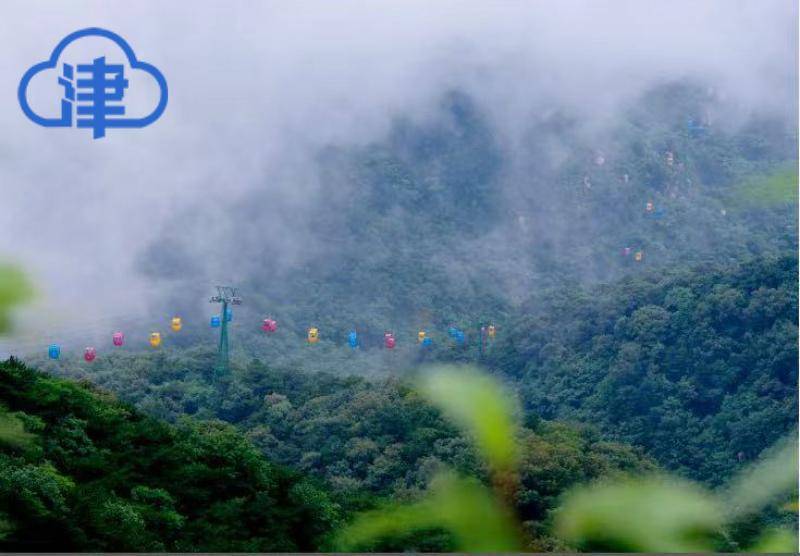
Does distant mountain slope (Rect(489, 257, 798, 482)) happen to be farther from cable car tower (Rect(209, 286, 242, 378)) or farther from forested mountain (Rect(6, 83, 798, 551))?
cable car tower (Rect(209, 286, 242, 378))

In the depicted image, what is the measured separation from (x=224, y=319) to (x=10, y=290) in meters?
9.66

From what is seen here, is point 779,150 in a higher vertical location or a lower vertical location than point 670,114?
lower

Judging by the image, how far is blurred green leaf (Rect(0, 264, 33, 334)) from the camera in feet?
3.25

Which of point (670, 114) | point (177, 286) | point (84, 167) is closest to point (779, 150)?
point (670, 114)

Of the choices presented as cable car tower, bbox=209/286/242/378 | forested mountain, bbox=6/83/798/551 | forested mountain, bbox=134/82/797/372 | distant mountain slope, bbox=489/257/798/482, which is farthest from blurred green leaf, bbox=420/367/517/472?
forested mountain, bbox=134/82/797/372

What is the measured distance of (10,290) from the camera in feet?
3.34

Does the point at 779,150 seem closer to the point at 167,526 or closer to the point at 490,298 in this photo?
the point at 490,298

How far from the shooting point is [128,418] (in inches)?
248

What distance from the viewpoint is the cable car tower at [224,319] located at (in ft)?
31.2

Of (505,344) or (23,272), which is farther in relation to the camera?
(505,344)

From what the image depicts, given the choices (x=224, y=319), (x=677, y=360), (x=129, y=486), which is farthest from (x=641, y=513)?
(x=224, y=319)

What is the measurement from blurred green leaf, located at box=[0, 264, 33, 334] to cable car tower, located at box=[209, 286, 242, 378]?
8361 mm

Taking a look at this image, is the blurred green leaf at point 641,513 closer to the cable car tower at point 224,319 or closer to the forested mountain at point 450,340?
the forested mountain at point 450,340

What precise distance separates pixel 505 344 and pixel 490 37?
663 cm
